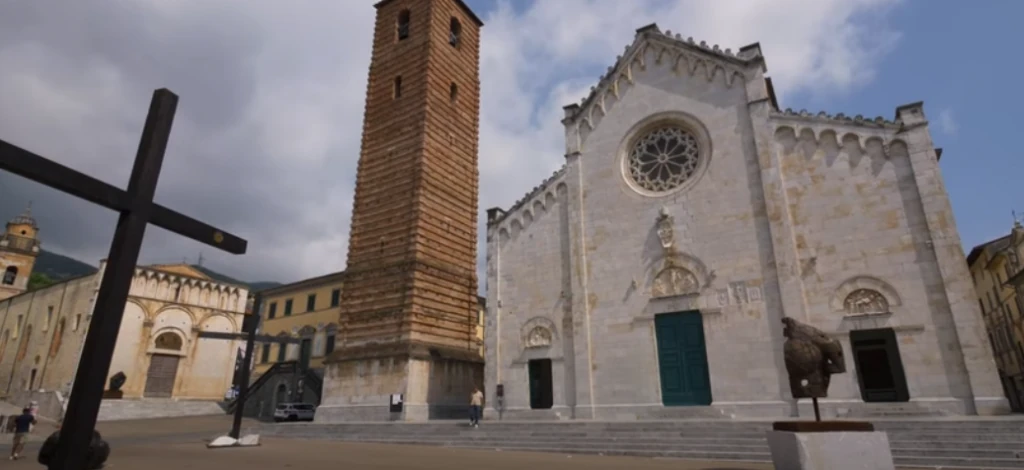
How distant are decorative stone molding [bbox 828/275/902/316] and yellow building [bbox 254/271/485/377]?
23145mm

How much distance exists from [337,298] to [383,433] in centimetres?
2057

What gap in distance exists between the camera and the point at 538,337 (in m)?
21.1

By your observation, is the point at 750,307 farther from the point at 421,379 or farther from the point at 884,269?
the point at 421,379

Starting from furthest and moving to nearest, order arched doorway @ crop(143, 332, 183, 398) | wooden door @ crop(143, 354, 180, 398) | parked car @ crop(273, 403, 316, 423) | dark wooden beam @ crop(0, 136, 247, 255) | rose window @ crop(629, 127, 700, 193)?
arched doorway @ crop(143, 332, 183, 398), wooden door @ crop(143, 354, 180, 398), parked car @ crop(273, 403, 316, 423), rose window @ crop(629, 127, 700, 193), dark wooden beam @ crop(0, 136, 247, 255)

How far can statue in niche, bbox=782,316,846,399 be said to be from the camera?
30.1 feet

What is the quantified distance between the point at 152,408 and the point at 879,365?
3793cm

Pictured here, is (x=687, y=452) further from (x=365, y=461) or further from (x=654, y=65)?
(x=654, y=65)

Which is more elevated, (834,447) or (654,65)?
(654,65)

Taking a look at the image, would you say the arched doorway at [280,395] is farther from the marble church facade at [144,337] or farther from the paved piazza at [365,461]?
the paved piazza at [365,461]

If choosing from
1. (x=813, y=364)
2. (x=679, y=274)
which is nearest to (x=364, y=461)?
(x=813, y=364)

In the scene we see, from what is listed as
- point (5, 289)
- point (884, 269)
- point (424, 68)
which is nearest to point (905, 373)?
point (884, 269)

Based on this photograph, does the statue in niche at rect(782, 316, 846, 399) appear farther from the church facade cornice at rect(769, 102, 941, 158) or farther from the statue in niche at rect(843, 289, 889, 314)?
the church facade cornice at rect(769, 102, 941, 158)

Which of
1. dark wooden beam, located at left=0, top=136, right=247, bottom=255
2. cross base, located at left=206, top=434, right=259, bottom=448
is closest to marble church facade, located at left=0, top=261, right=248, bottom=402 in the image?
cross base, located at left=206, top=434, right=259, bottom=448

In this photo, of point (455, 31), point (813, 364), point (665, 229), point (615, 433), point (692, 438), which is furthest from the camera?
point (455, 31)
